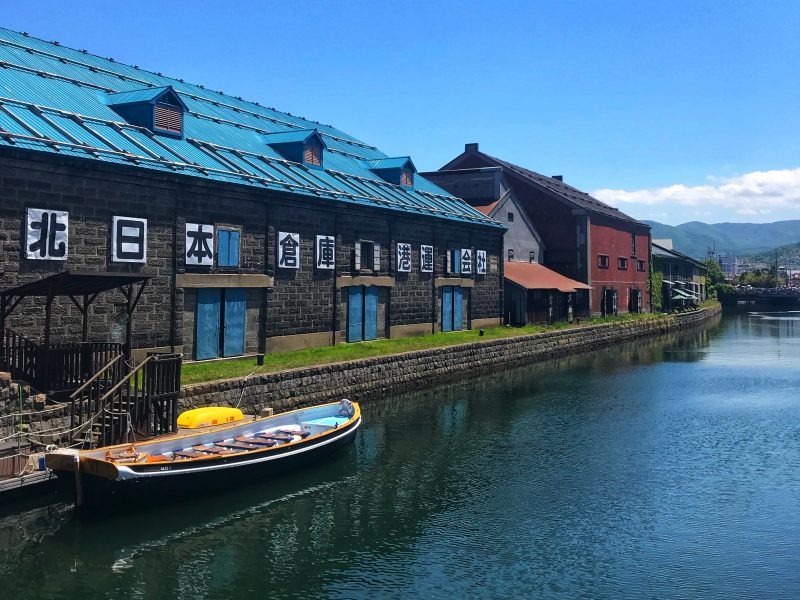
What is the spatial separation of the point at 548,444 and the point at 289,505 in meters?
10.1

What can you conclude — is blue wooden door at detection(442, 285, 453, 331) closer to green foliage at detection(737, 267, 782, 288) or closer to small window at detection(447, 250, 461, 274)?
small window at detection(447, 250, 461, 274)

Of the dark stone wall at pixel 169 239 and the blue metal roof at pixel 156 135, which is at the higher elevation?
the blue metal roof at pixel 156 135

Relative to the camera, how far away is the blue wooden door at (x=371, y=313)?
127 feet

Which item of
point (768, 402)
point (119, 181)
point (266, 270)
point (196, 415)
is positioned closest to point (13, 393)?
point (196, 415)

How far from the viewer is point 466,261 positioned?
47688 millimetres

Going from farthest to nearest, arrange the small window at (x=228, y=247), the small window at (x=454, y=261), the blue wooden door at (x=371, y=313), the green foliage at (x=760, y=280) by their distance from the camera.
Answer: the green foliage at (x=760, y=280) → the small window at (x=454, y=261) → the blue wooden door at (x=371, y=313) → the small window at (x=228, y=247)

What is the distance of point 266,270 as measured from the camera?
1251 inches

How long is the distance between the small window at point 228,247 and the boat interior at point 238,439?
359 inches

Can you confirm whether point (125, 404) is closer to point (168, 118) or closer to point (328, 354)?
point (328, 354)

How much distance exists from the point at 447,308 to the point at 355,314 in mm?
9711

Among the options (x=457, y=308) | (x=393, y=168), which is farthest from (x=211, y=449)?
(x=457, y=308)

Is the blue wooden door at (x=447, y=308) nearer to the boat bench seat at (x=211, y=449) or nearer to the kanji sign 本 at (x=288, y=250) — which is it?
the kanji sign 本 at (x=288, y=250)

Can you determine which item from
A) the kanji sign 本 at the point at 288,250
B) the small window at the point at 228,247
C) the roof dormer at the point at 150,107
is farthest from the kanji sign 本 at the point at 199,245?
the roof dormer at the point at 150,107

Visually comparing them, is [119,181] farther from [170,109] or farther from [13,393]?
[13,393]
